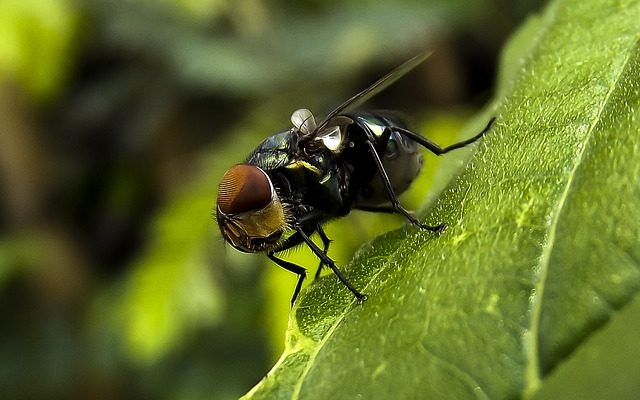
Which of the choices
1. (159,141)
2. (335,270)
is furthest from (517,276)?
(159,141)

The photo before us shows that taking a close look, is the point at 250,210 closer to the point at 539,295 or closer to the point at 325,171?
the point at 325,171

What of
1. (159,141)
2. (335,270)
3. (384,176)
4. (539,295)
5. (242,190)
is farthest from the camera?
(159,141)

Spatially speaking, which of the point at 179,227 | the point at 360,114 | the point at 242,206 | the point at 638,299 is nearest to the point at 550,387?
the point at 638,299

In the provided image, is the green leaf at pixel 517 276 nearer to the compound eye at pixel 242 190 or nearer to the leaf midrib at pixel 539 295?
the leaf midrib at pixel 539 295

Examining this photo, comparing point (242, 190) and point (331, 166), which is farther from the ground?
point (242, 190)

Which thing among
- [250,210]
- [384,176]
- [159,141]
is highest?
[250,210]

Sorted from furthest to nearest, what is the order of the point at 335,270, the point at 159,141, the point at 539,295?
1. the point at 159,141
2. the point at 335,270
3. the point at 539,295

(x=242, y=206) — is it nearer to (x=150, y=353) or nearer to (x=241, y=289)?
(x=150, y=353)
